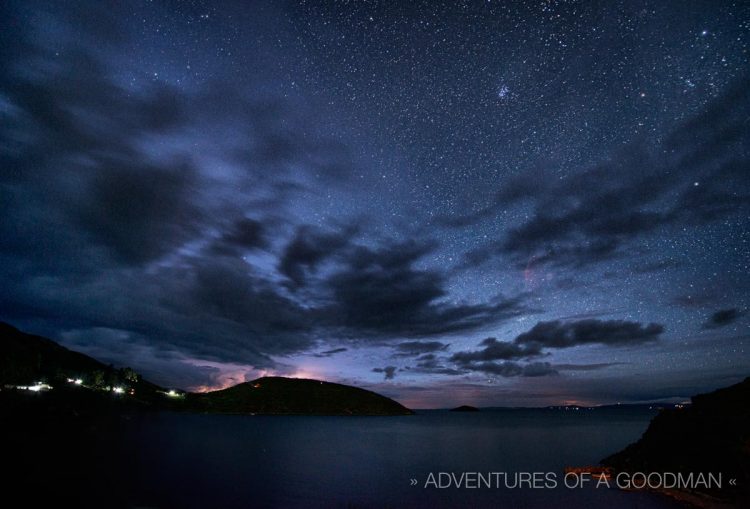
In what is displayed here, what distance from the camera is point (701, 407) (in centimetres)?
5775

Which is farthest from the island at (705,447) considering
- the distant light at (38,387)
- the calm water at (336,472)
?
the distant light at (38,387)

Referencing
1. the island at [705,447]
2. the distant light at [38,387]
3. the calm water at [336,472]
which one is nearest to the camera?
the island at [705,447]

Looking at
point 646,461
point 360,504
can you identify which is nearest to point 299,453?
point 360,504

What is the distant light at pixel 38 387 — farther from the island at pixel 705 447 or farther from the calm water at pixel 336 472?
the island at pixel 705 447

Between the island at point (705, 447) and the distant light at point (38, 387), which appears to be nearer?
the island at point (705, 447)

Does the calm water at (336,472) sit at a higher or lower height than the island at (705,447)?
lower

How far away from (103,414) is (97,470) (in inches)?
4449

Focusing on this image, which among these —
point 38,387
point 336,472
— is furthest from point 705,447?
point 38,387

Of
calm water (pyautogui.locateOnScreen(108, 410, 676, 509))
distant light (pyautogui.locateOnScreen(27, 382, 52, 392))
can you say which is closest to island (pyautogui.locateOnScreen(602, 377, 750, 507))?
calm water (pyautogui.locateOnScreen(108, 410, 676, 509))

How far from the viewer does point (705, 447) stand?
5056 cm

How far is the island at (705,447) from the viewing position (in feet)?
146

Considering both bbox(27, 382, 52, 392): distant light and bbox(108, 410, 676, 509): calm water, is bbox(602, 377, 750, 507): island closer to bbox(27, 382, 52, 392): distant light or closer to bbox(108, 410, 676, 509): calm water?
bbox(108, 410, 676, 509): calm water

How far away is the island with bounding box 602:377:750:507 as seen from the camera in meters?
44.6

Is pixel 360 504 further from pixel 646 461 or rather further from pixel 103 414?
pixel 103 414
